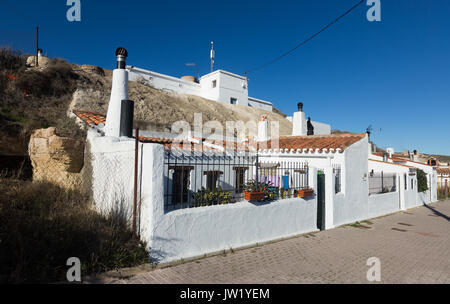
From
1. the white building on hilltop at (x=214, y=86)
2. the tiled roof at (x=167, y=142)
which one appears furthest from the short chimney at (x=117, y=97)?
the white building on hilltop at (x=214, y=86)

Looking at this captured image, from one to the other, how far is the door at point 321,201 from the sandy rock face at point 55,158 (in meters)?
7.40

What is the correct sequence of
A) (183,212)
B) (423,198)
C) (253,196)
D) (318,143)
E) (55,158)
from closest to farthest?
(183,212) < (253,196) < (55,158) < (318,143) < (423,198)

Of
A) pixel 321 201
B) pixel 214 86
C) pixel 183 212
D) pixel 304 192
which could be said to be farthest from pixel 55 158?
pixel 214 86

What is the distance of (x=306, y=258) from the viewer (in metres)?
5.42

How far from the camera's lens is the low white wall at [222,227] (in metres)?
4.69

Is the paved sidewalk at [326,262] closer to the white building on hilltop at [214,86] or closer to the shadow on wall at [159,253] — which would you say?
the shadow on wall at [159,253]

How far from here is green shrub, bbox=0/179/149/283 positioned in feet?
12.1

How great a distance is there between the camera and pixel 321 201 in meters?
8.32

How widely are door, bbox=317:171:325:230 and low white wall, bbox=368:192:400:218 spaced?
11.8 ft

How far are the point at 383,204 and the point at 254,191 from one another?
8710 millimetres

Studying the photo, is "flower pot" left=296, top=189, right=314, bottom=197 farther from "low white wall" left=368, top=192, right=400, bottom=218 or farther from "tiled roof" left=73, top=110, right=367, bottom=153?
"low white wall" left=368, top=192, right=400, bottom=218

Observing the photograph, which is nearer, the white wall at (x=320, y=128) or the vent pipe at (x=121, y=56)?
the vent pipe at (x=121, y=56)

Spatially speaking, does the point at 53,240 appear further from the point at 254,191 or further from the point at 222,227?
the point at 254,191
